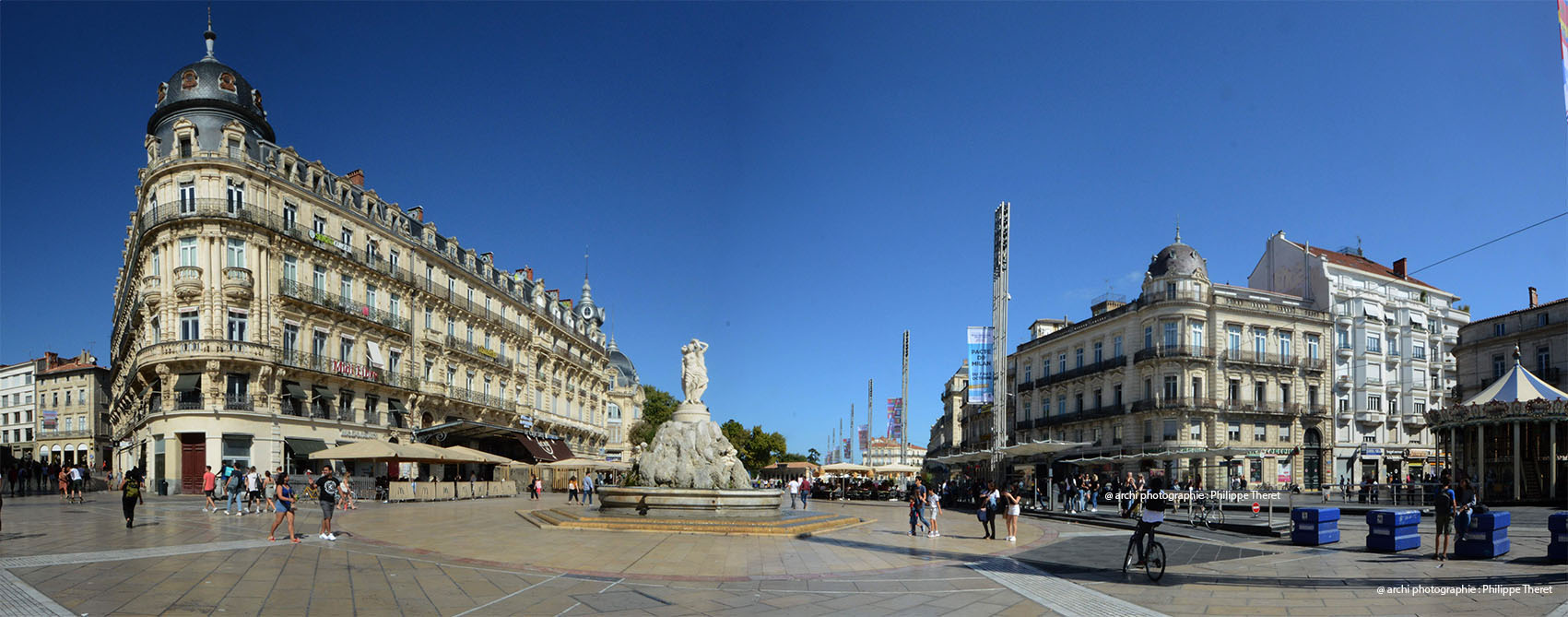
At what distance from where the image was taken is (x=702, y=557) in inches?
565

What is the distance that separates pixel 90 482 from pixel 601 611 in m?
43.2

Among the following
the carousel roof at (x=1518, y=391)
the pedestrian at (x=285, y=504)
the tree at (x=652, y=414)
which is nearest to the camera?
the pedestrian at (x=285, y=504)

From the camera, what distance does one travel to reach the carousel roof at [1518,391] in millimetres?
25422

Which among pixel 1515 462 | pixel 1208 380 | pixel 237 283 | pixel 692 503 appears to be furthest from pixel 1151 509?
pixel 1208 380

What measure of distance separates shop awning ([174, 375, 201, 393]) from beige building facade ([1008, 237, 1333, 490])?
4053 centimetres

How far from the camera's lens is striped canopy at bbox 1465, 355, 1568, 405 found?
83.4 ft

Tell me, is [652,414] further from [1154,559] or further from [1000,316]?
[1154,559]

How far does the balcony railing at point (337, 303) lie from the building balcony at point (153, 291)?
3.99 m

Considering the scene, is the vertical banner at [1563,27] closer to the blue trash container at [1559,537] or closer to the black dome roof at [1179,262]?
the blue trash container at [1559,537]

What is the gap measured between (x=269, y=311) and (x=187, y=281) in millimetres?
3077

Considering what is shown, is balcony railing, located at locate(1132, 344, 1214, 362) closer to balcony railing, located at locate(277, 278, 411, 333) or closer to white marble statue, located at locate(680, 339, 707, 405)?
white marble statue, located at locate(680, 339, 707, 405)

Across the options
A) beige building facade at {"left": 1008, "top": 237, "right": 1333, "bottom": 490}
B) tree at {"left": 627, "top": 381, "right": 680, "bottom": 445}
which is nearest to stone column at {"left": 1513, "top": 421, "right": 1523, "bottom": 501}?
beige building facade at {"left": 1008, "top": 237, "right": 1333, "bottom": 490}

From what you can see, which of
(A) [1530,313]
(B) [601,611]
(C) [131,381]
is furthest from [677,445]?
(A) [1530,313]

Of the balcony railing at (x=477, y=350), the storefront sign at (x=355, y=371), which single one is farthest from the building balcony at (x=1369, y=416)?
the storefront sign at (x=355, y=371)
